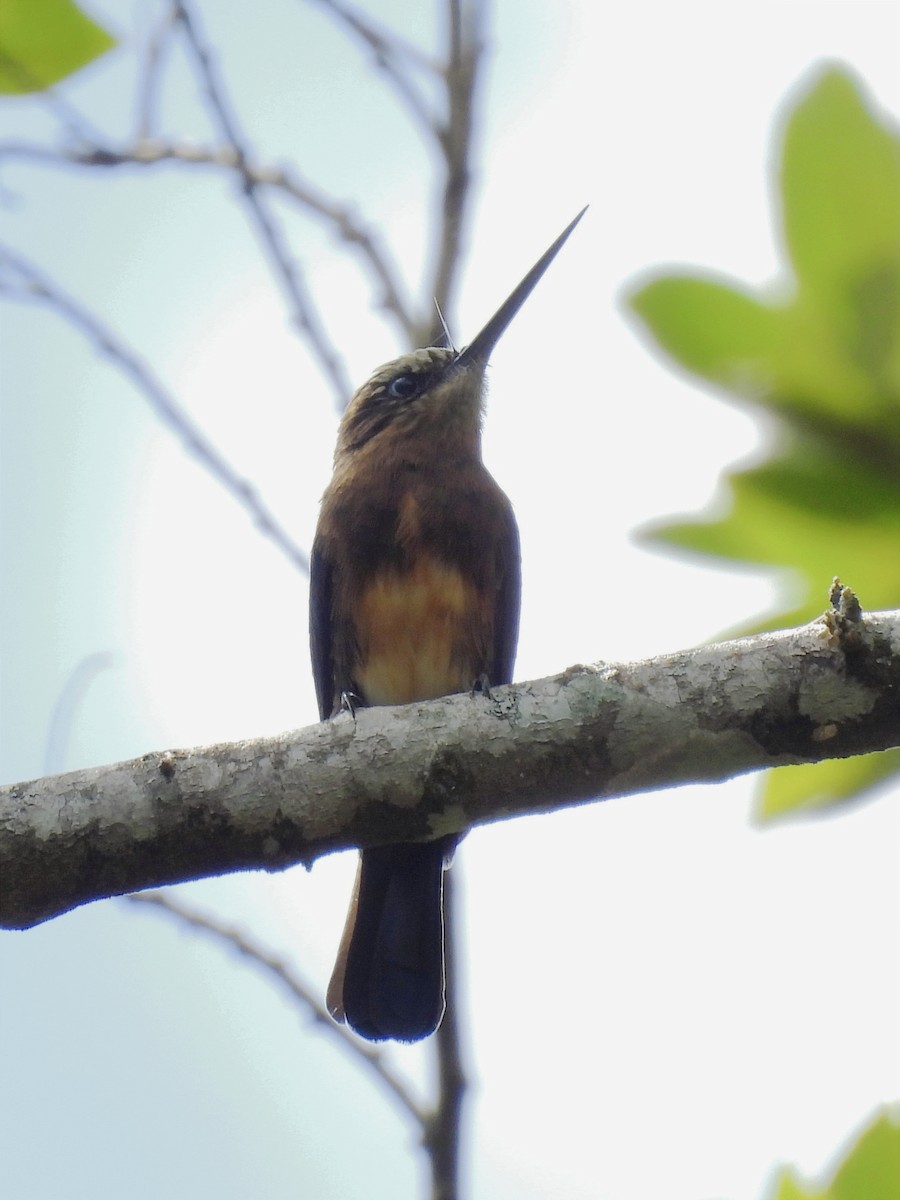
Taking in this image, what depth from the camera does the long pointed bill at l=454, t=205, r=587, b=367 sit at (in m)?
4.09

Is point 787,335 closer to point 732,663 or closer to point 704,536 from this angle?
point 704,536

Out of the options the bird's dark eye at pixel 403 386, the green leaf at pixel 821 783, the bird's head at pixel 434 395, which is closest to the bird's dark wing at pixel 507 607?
the bird's head at pixel 434 395

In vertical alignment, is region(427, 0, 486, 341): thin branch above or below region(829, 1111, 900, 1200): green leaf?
above

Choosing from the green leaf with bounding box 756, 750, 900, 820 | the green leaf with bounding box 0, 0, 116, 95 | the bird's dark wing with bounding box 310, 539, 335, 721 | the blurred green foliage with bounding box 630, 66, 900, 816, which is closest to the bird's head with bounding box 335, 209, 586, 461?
the bird's dark wing with bounding box 310, 539, 335, 721

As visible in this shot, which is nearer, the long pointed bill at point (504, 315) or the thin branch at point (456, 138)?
the thin branch at point (456, 138)

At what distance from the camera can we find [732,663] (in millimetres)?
2221

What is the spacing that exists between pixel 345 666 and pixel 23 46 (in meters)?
2.33

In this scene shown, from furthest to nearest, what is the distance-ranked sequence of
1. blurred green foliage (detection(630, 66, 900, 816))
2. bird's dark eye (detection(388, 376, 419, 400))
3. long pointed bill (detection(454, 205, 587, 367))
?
bird's dark eye (detection(388, 376, 419, 400))
long pointed bill (detection(454, 205, 587, 367))
blurred green foliage (detection(630, 66, 900, 816))

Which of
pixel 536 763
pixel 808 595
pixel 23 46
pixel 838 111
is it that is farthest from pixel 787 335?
pixel 536 763

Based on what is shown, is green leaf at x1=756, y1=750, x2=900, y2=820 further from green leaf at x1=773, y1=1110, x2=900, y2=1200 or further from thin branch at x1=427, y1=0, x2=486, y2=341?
thin branch at x1=427, y1=0, x2=486, y2=341

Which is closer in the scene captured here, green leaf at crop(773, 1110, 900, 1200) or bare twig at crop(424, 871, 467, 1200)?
green leaf at crop(773, 1110, 900, 1200)

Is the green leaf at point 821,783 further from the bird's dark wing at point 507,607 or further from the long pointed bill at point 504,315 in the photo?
the long pointed bill at point 504,315

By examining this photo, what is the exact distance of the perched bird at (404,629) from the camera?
359 centimetres

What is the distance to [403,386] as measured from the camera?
4.49 meters
